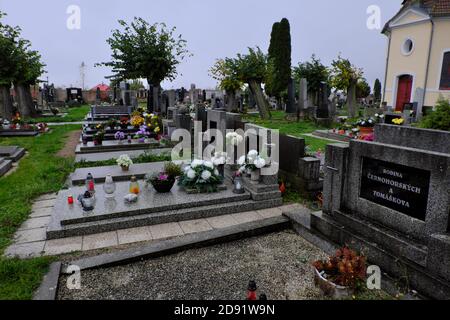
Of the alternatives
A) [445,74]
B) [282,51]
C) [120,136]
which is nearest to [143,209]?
[120,136]

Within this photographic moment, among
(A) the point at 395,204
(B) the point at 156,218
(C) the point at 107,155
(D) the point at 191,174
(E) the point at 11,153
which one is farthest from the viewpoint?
(C) the point at 107,155

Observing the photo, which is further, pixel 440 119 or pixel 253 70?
pixel 253 70

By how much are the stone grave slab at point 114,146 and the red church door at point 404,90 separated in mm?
18683

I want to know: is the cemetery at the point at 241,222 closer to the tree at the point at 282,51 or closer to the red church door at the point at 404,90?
the red church door at the point at 404,90

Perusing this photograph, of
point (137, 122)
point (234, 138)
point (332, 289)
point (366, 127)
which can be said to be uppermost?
point (234, 138)

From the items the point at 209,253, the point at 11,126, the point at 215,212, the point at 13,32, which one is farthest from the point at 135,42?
the point at 209,253

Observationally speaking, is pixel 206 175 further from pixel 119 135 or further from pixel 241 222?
pixel 119 135

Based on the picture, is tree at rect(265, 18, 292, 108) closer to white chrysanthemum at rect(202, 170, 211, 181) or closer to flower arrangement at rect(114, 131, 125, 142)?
flower arrangement at rect(114, 131, 125, 142)

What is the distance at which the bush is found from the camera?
7.58 m

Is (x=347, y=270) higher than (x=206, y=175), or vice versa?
(x=206, y=175)

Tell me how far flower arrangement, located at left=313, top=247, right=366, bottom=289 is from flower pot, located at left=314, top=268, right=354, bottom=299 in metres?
0.04

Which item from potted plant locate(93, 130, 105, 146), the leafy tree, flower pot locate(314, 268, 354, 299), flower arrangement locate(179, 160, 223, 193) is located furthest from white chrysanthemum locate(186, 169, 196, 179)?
the leafy tree

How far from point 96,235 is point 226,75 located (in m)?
20.5

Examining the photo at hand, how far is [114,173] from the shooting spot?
803cm
